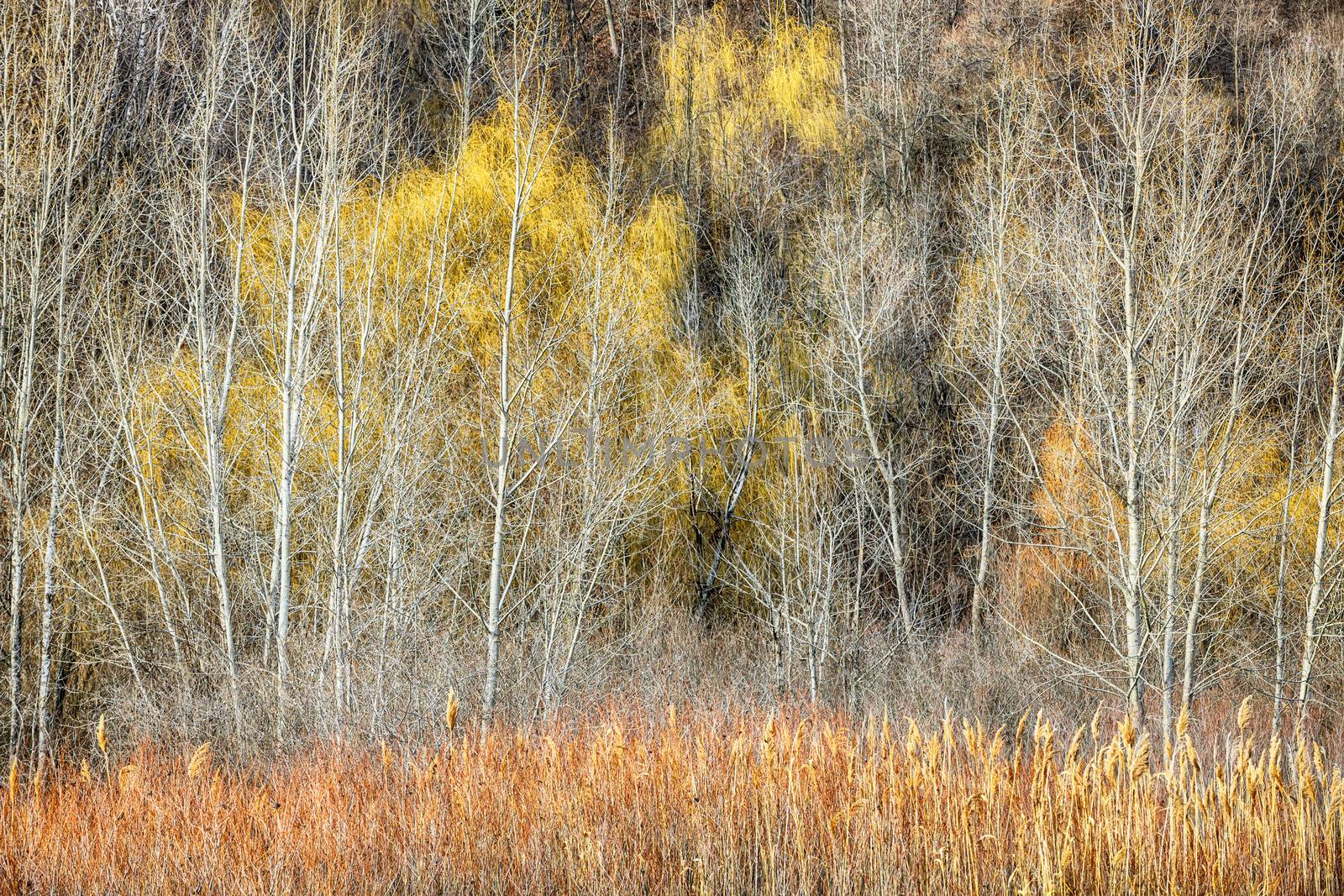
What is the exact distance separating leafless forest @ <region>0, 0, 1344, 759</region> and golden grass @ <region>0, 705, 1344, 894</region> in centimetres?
218

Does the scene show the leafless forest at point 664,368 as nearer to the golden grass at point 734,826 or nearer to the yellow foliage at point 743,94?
the yellow foliage at point 743,94

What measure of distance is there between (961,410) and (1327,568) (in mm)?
8649

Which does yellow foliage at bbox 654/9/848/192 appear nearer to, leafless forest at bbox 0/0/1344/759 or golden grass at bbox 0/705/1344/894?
leafless forest at bbox 0/0/1344/759

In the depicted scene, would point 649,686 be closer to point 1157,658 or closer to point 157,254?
point 1157,658

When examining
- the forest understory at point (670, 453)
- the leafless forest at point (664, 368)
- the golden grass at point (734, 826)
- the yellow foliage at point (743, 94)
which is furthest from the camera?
the yellow foliage at point (743, 94)

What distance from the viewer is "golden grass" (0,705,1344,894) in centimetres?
434

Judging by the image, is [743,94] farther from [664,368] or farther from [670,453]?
[670,453]

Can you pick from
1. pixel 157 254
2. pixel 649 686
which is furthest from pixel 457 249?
pixel 649 686

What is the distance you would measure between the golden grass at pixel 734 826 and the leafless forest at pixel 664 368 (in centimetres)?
218

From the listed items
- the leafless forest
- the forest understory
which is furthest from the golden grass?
the leafless forest

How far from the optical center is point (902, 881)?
472 centimetres

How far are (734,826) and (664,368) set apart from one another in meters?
11.5

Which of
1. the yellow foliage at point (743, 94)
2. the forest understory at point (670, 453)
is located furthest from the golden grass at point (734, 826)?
the yellow foliage at point (743, 94)

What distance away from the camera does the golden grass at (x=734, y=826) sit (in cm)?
434
